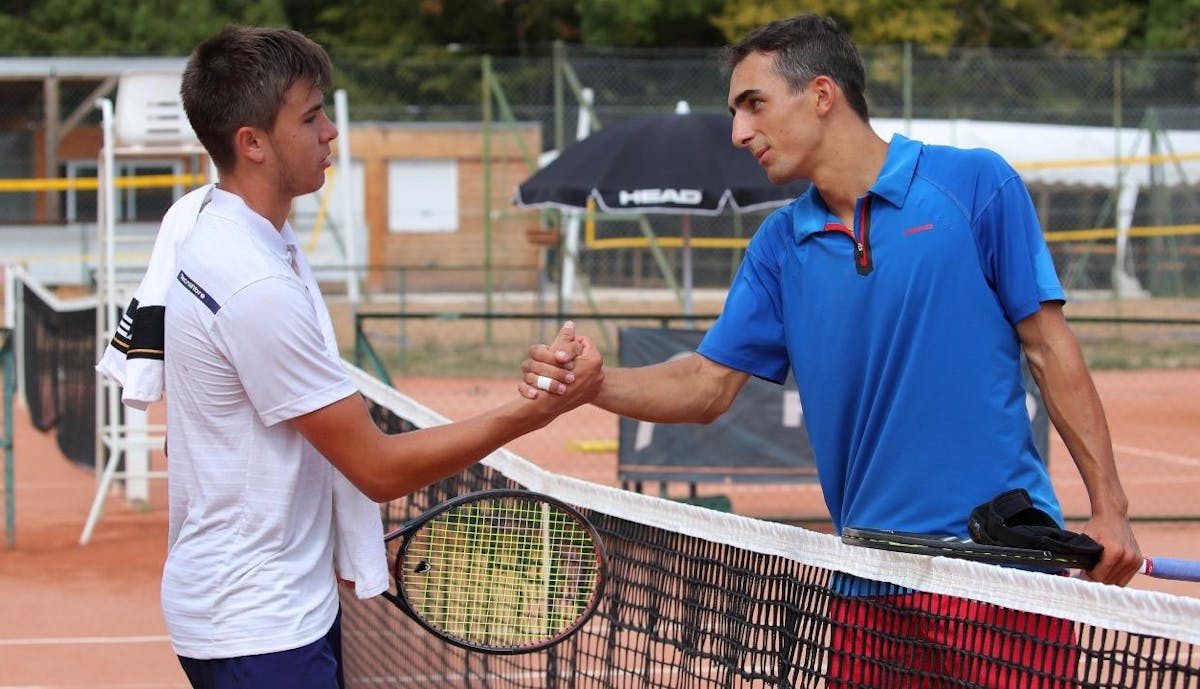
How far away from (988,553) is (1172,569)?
0.41 metres

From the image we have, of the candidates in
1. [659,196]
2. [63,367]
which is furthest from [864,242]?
[63,367]

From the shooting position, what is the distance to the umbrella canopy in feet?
33.7

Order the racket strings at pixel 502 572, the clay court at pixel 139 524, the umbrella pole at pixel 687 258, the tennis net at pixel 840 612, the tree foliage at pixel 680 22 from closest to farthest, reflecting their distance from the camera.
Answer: the tennis net at pixel 840 612 → the racket strings at pixel 502 572 → the clay court at pixel 139 524 → the umbrella pole at pixel 687 258 → the tree foliage at pixel 680 22

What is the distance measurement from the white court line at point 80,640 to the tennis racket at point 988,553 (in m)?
5.11

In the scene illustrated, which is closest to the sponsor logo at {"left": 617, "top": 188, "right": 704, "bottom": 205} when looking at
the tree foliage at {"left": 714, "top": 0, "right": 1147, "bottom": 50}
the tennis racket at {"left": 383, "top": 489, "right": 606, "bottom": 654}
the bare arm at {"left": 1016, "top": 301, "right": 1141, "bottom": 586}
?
the tennis racket at {"left": 383, "top": 489, "right": 606, "bottom": 654}

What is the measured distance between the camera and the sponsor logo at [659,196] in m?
10.3

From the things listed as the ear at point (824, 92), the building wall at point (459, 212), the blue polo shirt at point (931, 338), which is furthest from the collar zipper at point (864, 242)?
the building wall at point (459, 212)

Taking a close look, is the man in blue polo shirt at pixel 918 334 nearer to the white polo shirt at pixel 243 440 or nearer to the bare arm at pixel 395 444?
the bare arm at pixel 395 444

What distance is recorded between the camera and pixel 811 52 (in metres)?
3.23

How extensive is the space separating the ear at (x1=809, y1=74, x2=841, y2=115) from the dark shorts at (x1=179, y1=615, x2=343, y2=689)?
1503 mm

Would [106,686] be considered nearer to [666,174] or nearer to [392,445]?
[392,445]

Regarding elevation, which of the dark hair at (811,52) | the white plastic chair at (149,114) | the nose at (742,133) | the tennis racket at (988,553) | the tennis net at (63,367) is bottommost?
the tennis net at (63,367)

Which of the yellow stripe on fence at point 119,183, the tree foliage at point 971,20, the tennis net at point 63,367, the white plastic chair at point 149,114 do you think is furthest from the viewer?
the tree foliage at point 971,20

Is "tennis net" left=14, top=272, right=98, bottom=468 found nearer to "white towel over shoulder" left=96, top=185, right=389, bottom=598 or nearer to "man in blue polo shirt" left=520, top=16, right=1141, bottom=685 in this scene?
"white towel over shoulder" left=96, top=185, right=389, bottom=598
